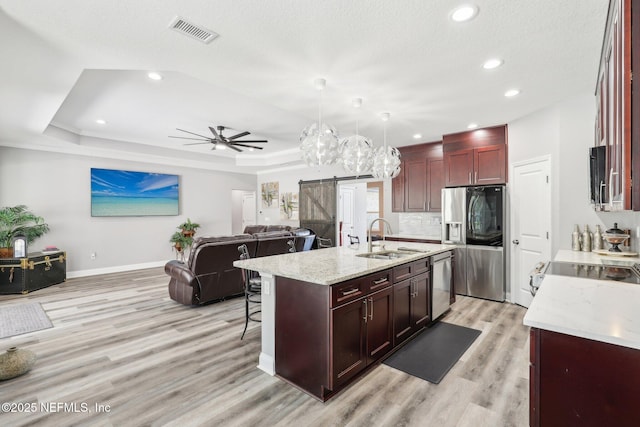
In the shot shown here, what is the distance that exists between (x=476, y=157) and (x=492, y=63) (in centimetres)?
243

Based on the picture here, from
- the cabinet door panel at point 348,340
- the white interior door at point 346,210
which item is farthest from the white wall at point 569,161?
the white interior door at point 346,210

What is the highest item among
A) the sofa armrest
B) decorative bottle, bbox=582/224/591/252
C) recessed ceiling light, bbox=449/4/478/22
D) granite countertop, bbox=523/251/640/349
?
recessed ceiling light, bbox=449/4/478/22

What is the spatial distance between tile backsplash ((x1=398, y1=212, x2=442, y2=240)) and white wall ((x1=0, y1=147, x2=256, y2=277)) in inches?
209

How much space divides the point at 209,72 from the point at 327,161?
4.50 feet

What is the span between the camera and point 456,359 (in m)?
2.73

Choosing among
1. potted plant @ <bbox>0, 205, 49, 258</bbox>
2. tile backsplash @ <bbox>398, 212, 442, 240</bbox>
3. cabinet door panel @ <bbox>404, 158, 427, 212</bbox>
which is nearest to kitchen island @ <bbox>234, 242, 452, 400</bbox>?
cabinet door panel @ <bbox>404, 158, 427, 212</bbox>

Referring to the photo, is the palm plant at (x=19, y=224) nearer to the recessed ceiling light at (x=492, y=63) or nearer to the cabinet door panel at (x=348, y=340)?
the cabinet door panel at (x=348, y=340)

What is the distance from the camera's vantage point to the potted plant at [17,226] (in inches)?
201

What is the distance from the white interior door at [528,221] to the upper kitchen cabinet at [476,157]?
0.92 ft

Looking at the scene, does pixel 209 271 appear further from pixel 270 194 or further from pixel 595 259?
pixel 270 194

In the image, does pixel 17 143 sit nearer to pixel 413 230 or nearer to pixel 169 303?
pixel 169 303

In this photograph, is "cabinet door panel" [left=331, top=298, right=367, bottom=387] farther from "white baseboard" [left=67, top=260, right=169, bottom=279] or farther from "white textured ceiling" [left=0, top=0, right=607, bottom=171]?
"white baseboard" [left=67, top=260, right=169, bottom=279]

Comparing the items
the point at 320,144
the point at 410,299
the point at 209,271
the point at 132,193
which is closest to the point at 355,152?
the point at 320,144

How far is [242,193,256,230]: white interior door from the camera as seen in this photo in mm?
10188
